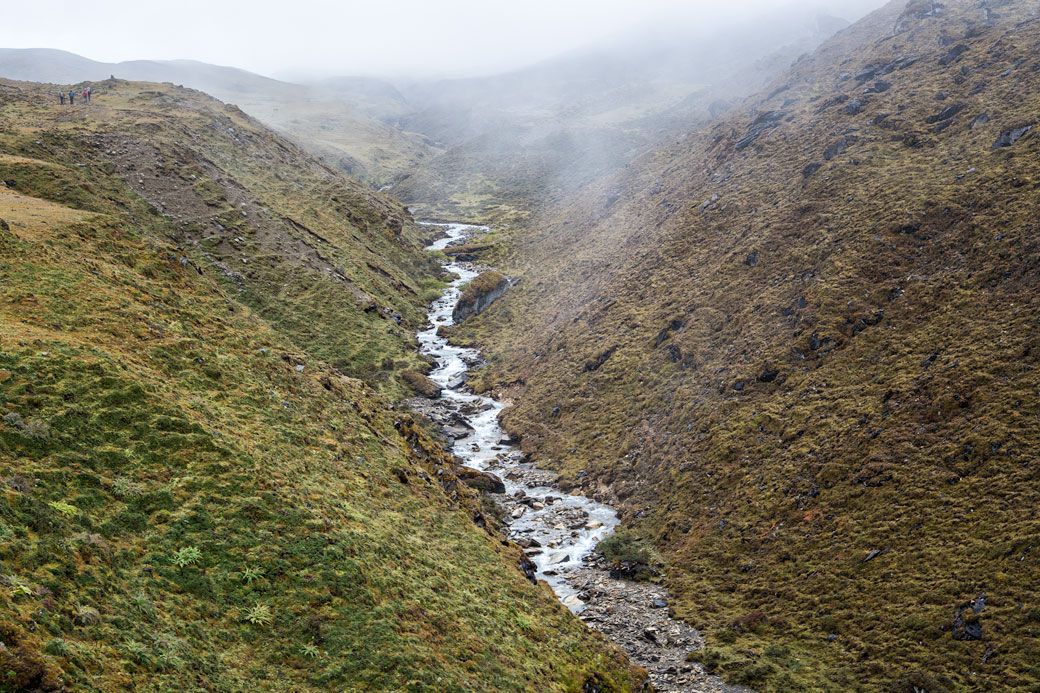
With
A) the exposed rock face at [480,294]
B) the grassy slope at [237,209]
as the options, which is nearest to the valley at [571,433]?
the grassy slope at [237,209]

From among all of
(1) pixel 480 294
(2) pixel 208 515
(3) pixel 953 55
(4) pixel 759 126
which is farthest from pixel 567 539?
(4) pixel 759 126

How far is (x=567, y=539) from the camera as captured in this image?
34.8 metres

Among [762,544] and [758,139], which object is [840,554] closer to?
[762,544]

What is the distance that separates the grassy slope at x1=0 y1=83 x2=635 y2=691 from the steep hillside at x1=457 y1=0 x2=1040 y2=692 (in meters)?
10.4

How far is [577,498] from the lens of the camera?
39094 mm

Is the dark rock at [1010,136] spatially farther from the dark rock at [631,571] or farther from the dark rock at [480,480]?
the dark rock at [480,480]

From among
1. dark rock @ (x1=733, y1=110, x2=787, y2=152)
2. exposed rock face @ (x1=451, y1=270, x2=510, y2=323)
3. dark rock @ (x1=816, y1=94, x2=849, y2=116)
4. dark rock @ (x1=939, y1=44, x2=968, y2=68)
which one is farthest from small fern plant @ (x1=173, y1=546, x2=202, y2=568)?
dark rock @ (x1=939, y1=44, x2=968, y2=68)

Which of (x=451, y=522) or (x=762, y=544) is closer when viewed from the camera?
(x=451, y=522)

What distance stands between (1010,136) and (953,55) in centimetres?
2330

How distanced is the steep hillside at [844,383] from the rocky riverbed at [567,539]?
1.48 m

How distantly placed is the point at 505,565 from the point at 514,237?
8549cm

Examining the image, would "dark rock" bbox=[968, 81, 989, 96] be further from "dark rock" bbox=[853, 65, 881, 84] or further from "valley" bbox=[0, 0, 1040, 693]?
"dark rock" bbox=[853, 65, 881, 84]

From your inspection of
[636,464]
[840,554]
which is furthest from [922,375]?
[636,464]

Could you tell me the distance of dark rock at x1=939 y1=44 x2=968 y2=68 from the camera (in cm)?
5359
